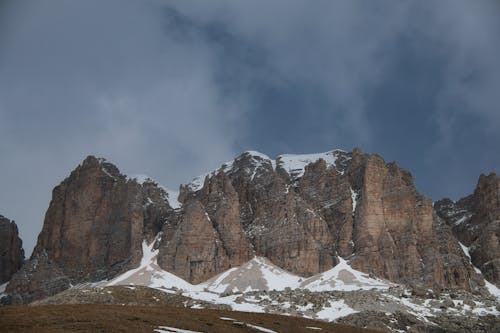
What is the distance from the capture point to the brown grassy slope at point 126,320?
4500 cm

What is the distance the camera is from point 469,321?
11538cm

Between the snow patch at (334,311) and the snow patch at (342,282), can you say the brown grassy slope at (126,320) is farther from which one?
the snow patch at (342,282)

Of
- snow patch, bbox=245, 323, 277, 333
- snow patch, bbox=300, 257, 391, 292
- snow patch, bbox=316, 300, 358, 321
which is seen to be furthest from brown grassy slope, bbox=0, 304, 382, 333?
snow patch, bbox=300, 257, 391, 292

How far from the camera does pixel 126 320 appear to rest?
50938 millimetres

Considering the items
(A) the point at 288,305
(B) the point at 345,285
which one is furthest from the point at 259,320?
(B) the point at 345,285

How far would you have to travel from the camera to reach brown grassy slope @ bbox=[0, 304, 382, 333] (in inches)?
1772

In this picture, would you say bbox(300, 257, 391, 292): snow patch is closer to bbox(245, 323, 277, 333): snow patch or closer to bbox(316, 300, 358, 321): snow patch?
bbox(316, 300, 358, 321): snow patch

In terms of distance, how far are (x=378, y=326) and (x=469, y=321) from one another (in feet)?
78.3

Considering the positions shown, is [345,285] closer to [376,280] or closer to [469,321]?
[376,280]

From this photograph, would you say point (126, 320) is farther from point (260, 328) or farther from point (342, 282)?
point (342, 282)

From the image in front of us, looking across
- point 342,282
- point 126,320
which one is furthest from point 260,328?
point 342,282

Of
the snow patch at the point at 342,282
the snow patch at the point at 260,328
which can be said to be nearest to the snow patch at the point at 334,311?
the snow patch at the point at 260,328

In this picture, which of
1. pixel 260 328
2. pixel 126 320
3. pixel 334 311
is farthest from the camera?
pixel 334 311

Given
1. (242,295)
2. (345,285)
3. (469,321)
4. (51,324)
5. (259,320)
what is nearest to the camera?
(51,324)
